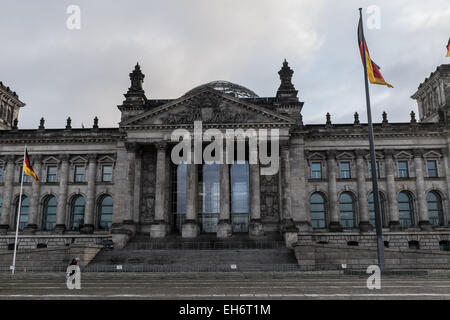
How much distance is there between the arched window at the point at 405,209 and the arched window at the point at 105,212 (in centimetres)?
3528

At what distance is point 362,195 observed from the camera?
166 feet

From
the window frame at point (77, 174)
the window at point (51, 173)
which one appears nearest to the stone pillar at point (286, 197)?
the window frame at point (77, 174)

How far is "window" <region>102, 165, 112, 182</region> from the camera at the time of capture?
2121 inches

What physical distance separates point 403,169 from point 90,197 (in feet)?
127

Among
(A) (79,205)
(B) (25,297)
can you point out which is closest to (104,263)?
(A) (79,205)

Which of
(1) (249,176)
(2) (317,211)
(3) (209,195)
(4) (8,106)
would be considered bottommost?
→ (2) (317,211)

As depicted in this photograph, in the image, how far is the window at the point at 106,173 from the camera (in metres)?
53.9

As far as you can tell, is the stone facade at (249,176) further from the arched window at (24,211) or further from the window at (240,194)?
the window at (240,194)

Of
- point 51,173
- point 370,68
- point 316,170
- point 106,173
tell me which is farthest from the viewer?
point 51,173

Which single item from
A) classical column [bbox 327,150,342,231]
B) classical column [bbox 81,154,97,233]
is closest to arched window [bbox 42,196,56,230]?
classical column [bbox 81,154,97,233]

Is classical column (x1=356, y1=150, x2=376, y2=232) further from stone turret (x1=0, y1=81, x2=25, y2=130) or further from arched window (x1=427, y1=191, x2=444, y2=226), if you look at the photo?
stone turret (x1=0, y1=81, x2=25, y2=130)

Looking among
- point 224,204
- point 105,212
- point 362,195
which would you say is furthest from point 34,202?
point 362,195

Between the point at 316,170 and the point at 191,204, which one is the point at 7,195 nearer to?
the point at 191,204

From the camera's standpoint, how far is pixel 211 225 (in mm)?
49156
